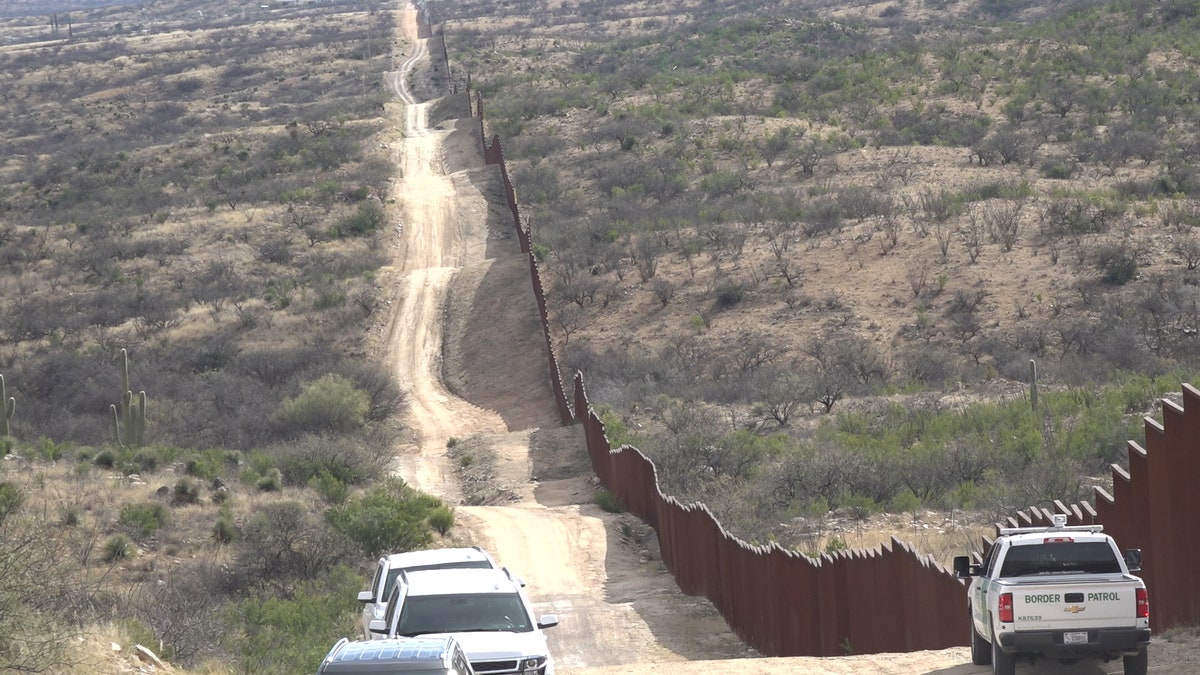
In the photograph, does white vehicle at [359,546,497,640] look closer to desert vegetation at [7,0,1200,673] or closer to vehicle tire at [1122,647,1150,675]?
desert vegetation at [7,0,1200,673]

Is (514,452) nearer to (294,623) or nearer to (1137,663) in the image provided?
(294,623)

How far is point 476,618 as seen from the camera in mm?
13578

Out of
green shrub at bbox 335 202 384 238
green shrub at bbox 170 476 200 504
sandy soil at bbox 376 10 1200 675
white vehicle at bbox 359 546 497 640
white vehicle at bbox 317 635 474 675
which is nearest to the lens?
white vehicle at bbox 317 635 474 675

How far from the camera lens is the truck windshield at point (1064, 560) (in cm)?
1153

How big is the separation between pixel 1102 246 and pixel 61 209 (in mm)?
45445

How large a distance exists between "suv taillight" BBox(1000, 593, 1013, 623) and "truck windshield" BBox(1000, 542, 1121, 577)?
1.43 ft

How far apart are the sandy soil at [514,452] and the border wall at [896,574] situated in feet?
1.90

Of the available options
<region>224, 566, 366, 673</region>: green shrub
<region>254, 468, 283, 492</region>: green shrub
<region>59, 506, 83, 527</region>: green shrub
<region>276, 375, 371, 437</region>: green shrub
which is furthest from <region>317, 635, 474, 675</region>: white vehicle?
<region>276, 375, 371, 437</region>: green shrub

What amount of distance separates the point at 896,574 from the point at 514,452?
800 inches

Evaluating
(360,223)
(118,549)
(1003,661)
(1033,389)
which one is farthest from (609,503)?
(360,223)

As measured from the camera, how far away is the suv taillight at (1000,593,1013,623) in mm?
11195

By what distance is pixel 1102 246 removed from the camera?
39125mm

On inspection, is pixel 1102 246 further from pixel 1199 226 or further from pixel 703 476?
pixel 703 476

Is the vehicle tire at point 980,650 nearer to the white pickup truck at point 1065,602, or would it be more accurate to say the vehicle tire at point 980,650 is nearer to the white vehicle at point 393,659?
the white pickup truck at point 1065,602
